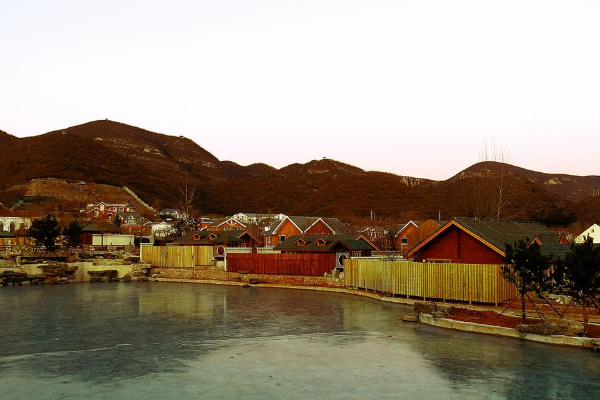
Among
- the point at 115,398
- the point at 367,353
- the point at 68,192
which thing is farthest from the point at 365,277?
the point at 68,192

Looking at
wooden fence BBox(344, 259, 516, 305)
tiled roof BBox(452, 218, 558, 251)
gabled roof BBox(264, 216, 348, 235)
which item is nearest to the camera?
wooden fence BBox(344, 259, 516, 305)

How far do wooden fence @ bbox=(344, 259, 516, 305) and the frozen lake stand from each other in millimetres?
2320

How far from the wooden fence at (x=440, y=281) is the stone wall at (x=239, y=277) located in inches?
253

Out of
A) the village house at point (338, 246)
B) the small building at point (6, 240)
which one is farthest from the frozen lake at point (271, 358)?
the small building at point (6, 240)

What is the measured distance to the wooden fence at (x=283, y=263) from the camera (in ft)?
161

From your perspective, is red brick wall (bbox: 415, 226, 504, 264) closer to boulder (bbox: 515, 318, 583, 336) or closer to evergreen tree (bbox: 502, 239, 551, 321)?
evergreen tree (bbox: 502, 239, 551, 321)

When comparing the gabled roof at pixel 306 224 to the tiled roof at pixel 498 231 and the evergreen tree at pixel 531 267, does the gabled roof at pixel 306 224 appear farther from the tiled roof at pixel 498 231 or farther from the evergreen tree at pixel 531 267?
the evergreen tree at pixel 531 267

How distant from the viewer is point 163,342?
77.0 feet

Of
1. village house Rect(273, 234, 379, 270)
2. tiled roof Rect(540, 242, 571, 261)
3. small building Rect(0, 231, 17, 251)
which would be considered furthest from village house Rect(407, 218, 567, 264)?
small building Rect(0, 231, 17, 251)

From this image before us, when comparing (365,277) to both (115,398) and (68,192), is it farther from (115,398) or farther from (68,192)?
(68,192)

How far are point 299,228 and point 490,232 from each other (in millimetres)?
48131

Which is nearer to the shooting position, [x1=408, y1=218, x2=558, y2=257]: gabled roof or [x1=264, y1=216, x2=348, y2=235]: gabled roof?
[x1=408, y1=218, x2=558, y2=257]: gabled roof

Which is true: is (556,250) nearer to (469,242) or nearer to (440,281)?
(469,242)

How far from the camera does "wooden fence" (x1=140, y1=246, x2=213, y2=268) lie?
59.4 metres
